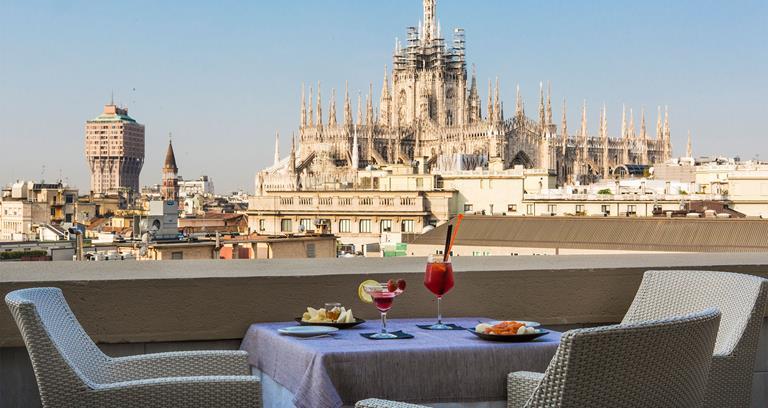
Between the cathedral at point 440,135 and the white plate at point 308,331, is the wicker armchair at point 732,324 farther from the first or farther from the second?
the cathedral at point 440,135

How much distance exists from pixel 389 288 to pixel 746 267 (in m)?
1.77

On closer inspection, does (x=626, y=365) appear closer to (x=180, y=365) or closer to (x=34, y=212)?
(x=180, y=365)

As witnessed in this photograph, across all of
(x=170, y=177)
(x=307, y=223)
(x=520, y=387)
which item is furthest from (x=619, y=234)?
(x=170, y=177)

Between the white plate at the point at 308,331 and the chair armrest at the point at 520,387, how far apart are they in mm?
539

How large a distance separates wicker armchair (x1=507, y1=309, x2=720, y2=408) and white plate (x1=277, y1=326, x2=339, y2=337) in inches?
41.1

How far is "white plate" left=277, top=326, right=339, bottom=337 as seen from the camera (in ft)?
11.7

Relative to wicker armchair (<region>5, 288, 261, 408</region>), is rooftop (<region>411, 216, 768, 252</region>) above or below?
below

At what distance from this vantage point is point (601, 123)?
3164 inches

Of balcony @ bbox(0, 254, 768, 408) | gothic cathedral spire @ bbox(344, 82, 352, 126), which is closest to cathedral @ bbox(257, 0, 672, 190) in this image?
gothic cathedral spire @ bbox(344, 82, 352, 126)

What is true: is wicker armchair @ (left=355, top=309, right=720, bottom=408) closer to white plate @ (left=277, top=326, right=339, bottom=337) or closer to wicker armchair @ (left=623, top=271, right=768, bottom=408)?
white plate @ (left=277, top=326, right=339, bottom=337)

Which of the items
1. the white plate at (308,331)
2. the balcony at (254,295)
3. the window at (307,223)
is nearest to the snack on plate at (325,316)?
the white plate at (308,331)

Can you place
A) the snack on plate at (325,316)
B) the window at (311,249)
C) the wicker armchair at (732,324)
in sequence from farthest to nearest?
the window at (311,249)
the snack on plate at (325,316)
the wicker armchair at (732,324)

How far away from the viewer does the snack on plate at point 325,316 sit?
3.80 metres

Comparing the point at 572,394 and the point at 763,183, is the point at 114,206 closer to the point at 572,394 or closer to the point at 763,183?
the point at 763,183
